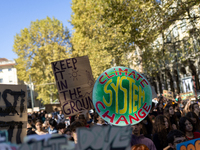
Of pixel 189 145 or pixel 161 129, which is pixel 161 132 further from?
pixel 189 145

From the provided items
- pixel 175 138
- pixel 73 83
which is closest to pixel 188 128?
pixel 175 138

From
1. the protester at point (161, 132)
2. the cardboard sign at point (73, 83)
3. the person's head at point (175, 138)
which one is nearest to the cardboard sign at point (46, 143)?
the person's head at point (175, 138)

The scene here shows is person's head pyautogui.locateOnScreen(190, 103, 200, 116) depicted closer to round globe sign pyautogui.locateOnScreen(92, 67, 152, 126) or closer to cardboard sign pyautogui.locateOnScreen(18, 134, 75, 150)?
round globe sign pyautogui.locateOnScreen(92, 67, 152, 126)

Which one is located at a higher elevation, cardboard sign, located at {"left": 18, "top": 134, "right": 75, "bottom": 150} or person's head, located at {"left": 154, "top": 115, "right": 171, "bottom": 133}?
cardboard sign, located at {"left": 18, "top": 134, "right": 75, "bottom": 150}

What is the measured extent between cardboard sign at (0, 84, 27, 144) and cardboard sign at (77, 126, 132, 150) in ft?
7.74

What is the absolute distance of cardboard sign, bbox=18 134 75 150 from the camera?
1.73 m

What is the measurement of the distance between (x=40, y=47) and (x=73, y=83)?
3334 cm

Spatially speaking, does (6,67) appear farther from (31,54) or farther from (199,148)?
(199,148)

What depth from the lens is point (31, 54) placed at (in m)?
40.1

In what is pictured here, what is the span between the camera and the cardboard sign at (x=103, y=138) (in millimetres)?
1886

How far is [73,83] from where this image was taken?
662 cm

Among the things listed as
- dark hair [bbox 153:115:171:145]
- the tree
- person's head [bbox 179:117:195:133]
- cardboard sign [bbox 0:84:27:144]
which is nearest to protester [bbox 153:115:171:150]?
dark hair [bbox 153:115:171:145]

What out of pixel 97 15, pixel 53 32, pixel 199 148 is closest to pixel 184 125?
pixel 199 148

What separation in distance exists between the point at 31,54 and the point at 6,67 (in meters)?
42.8
